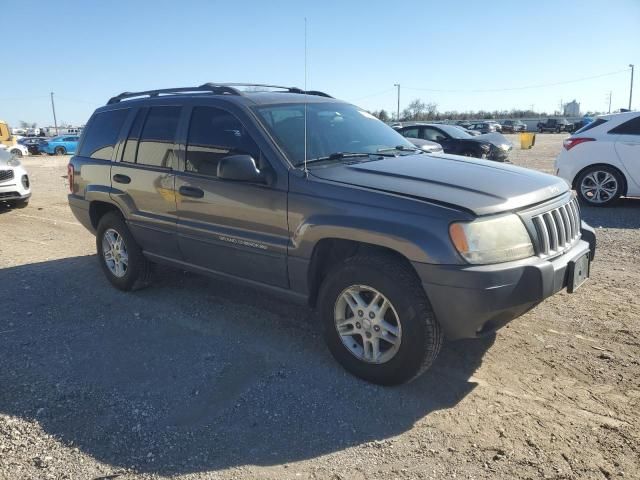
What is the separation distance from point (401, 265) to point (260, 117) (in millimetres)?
1655

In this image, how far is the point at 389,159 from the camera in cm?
395

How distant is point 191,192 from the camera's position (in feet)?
14.0

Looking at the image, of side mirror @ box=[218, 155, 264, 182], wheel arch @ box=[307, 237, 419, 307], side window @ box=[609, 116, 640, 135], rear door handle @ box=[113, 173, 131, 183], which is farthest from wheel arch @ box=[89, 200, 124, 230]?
side window @ box=[609, 116, 640, 135]

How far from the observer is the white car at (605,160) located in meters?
8.40

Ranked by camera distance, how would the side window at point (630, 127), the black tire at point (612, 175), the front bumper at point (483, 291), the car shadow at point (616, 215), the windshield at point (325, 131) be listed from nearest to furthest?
the front bumper at point (483, 291) → the windshield at point (325, 131) → the car shadow at point (616, 215) → the side window at point (630, 127) → the black tire at point (612, 175)

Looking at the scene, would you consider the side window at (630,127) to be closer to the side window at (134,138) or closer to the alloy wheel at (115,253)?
the side window at (134,138)

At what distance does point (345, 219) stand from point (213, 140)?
1551 mm

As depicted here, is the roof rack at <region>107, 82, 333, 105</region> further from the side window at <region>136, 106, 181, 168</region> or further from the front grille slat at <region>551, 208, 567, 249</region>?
the front grille slat at <region>551, 208, 567, 249</region>

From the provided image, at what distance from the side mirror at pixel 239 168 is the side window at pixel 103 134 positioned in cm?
213

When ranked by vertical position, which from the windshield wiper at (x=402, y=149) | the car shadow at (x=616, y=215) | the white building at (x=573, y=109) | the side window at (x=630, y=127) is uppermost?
the white building at (x=573, y=109)

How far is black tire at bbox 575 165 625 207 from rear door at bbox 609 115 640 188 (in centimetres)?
20

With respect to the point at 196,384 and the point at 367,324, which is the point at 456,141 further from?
the point at 196,384

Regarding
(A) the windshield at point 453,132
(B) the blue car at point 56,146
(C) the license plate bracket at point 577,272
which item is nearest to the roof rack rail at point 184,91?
(C) the license plate bracket at point 577,272

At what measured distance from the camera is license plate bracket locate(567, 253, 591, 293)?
323 centimetres
